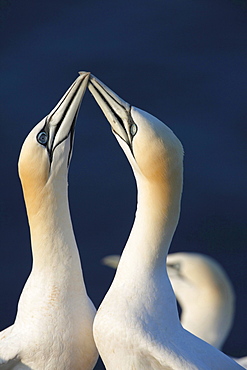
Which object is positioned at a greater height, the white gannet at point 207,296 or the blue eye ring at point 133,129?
the blue eye ring at point 133,129

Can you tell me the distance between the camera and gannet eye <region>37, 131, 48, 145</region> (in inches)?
234

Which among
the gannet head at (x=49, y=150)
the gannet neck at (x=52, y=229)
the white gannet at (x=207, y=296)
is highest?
the gannet head at (x=49, y=150)

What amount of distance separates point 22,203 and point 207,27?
9.73 feet

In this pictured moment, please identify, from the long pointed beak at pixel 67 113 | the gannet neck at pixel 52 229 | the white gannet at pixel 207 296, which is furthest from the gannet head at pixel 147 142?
the white gannet at pixel 207 296

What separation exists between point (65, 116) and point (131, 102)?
3990 millimetres

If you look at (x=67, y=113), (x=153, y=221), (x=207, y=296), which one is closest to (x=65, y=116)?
(x=67, y=113)

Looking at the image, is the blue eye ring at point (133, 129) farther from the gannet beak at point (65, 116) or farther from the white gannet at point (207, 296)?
the white gannet at point (207, 296)

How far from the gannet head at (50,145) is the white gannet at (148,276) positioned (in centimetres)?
16

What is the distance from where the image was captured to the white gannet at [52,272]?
6020 mm

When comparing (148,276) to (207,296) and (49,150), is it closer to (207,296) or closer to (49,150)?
(49,150)

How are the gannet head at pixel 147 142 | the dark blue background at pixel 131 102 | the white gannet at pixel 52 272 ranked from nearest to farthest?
1. the gannet head at pixel 147 142
2. the white gannet at pixel 52 272
3. the dark blue background at pixel 131 102

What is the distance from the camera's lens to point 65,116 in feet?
20.0

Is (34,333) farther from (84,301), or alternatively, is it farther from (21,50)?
(21,50)

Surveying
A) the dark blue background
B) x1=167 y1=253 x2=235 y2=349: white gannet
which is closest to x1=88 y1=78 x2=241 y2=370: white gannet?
x1=167 y1=253 x2=235 y2=349: white gannet
